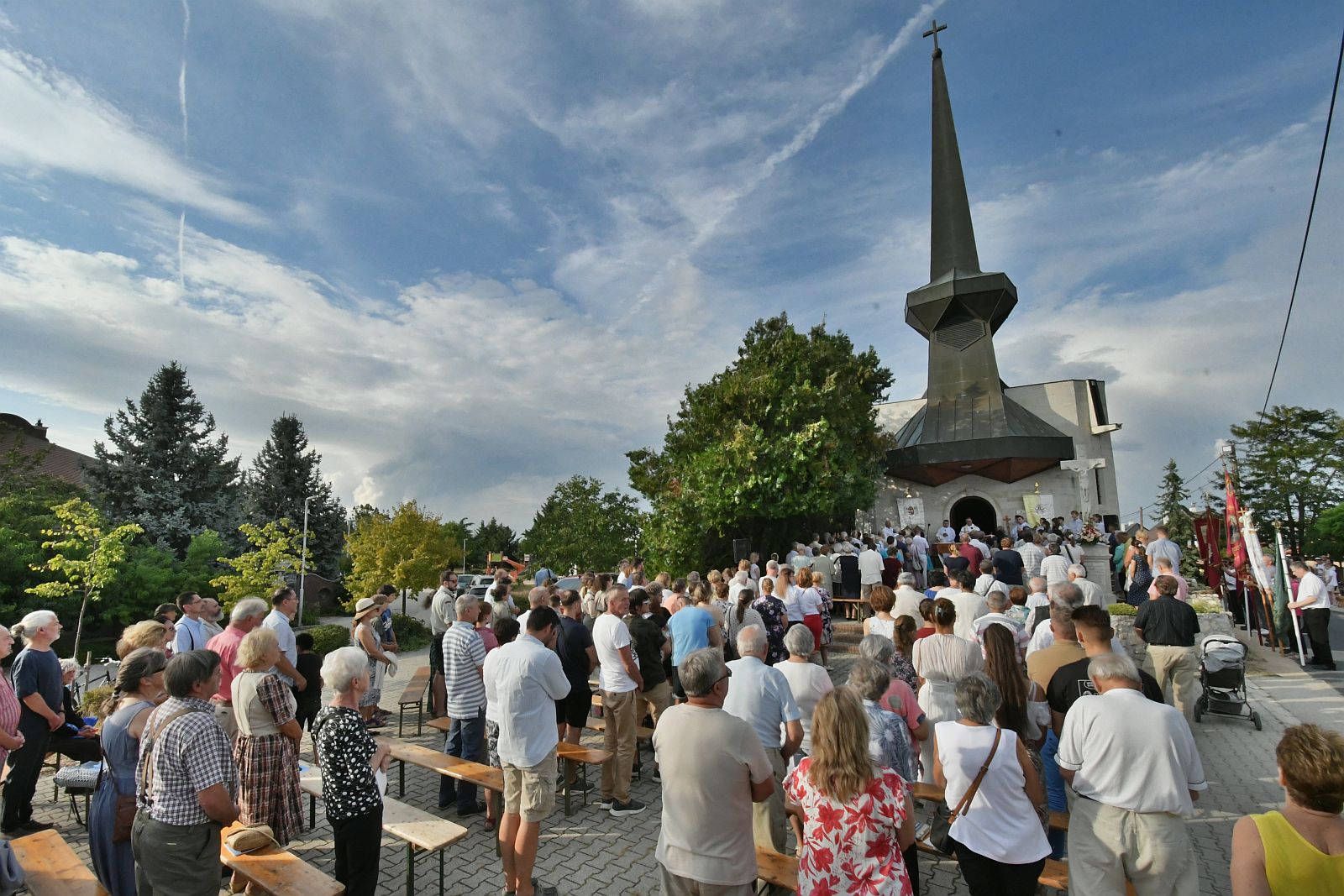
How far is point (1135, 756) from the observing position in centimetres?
303

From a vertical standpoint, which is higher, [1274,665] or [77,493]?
[77,493]

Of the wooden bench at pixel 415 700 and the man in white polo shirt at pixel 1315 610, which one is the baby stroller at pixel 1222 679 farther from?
the wooden bench at pixel 415 700

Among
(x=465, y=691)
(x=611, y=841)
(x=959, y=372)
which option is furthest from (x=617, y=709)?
(x=959, y=372)

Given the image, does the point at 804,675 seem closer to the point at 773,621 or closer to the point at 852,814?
the point at 852,814

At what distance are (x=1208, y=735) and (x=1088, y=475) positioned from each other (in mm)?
25790

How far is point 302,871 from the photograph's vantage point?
12.4 ft

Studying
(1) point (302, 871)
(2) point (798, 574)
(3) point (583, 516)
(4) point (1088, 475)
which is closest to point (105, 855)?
(1) point (302, 871)

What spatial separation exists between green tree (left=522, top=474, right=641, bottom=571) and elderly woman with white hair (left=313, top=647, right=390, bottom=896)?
87.3 ft

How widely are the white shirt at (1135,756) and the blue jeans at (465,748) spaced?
4711 mm

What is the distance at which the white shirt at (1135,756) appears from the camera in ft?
9.78

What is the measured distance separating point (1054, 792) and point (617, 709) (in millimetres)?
3432

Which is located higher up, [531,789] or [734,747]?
[734,747]

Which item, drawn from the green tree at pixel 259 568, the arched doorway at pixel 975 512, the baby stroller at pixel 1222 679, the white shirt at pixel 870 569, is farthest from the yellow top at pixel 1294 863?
the arched doorway at pixel 975 512

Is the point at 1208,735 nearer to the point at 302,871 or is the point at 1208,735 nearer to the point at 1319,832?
the point at 1319,832
